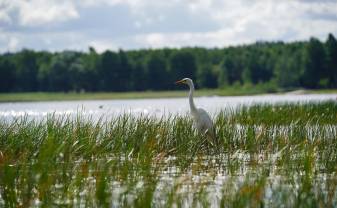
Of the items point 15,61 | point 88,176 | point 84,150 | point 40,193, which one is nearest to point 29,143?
point 84,150

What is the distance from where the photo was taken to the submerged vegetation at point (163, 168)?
8.33 meters

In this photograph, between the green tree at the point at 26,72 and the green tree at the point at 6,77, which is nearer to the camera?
the green tree at the point at 6,77

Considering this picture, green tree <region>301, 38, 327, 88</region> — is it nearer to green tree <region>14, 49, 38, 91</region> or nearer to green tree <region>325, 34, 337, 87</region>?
green tree <region>325, 34, 337, 87</region>

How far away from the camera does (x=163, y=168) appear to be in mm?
11227

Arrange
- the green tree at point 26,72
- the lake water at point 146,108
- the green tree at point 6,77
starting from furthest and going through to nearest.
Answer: the green tree at point 26,72 < the green tree at point 6,77 < the lake water at point 146,108

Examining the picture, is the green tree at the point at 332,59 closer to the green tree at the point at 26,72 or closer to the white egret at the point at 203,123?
the green tree at the point at 26,72

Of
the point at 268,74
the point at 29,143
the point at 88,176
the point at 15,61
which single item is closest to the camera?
the point at 88,176

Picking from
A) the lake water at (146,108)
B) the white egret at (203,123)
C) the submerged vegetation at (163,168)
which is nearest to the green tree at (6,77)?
the lake water at (146,108)

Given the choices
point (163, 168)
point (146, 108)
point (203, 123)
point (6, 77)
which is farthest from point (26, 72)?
point (163, 168)

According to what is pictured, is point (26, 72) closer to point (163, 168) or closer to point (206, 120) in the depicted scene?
point (206, 120)

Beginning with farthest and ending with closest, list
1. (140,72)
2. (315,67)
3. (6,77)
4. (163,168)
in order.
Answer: (140,72), (6,77), (315,67), (163,168)

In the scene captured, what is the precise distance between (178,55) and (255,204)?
106872 mm

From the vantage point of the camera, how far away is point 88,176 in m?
9.79

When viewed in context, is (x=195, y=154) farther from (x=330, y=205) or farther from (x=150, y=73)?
(x=150, y=73)
